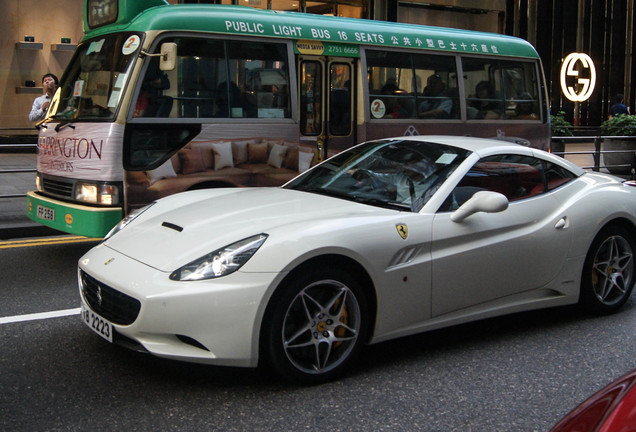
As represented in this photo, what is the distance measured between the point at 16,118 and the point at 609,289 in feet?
42.5

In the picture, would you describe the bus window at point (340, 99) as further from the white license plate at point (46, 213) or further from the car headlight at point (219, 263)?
the car headlight at point (219, 263)

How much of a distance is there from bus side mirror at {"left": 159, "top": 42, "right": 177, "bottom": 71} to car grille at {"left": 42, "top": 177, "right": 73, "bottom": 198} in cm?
139

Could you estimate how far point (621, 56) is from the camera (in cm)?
2919

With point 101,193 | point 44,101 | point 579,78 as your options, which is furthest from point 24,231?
point 579,78

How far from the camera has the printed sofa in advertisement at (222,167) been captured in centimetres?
688

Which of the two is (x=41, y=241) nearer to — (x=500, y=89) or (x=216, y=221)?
(x=216, y=221)

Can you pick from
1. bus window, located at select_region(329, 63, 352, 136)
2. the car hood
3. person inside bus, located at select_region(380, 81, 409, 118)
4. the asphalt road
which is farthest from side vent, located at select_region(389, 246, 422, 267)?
person inside bus, located at select_region(380, 81, 409, 118)

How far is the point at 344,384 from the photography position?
12.8ft

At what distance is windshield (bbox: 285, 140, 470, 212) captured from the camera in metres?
4.51

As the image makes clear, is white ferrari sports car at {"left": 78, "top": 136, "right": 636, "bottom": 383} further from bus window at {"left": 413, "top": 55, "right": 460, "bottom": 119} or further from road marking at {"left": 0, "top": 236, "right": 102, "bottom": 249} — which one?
bus window at {"left": 413, "top": 55, "right": 460, "bottom": 119}

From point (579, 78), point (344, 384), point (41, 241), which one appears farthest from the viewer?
point (579, 78)

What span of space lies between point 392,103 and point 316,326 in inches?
217

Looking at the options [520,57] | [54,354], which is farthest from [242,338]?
[520,57]

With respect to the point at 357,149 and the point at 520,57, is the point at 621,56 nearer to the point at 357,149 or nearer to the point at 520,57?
the point at 520,57
